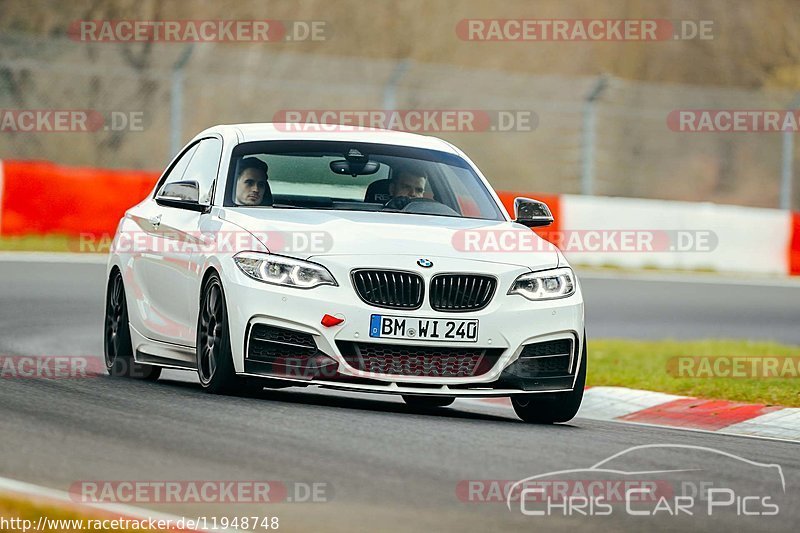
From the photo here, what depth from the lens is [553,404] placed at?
9695 mm

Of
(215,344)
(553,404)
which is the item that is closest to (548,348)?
(553,404)

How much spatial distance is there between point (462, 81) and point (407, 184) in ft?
50.2

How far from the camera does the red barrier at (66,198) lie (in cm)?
2175

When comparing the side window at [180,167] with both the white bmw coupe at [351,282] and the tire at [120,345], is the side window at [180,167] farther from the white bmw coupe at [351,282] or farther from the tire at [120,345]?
the tire at [120,345]

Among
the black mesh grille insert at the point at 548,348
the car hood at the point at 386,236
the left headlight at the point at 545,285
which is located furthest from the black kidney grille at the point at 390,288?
the black mesh grille insert at the point at 548,348

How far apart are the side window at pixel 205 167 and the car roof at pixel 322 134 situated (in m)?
0.10

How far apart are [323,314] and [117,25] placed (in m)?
23.3

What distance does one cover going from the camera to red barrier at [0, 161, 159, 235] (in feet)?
71.4

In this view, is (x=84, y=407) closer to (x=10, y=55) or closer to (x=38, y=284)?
(x=38, y=284)

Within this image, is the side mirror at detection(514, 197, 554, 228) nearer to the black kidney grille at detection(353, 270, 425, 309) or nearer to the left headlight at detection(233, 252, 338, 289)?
the black kidney grille at detection(353, 270, 425, 309)

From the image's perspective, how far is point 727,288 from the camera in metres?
23.3

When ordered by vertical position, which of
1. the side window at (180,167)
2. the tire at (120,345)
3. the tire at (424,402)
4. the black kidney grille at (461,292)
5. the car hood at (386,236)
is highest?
the side window at (180,167)

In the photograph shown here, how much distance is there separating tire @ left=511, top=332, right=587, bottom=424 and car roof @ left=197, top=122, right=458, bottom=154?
1.89m

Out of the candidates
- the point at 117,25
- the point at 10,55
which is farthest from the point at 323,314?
the point at 117,25
